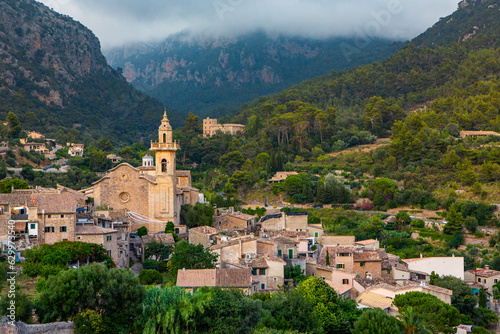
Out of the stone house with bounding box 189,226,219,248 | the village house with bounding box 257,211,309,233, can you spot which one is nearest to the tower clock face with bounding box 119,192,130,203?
the stone house with bounding box 189,226,219,248

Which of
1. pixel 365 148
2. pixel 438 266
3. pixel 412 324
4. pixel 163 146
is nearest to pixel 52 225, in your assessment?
pixel 163 146

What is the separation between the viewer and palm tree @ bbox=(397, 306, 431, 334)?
2183 cm

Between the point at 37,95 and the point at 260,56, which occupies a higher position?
the point at 260,56

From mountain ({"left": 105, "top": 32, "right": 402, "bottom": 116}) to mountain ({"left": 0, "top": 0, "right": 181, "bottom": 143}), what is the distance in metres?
26.8

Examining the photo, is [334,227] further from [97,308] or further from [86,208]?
[97,308]

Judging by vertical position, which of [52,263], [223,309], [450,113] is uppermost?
[450,113]

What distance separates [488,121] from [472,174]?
16.0m

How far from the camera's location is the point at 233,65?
472 feet

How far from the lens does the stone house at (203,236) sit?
101 feet

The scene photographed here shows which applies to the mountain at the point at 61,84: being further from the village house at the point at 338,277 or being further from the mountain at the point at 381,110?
the village house at the point at 338,277

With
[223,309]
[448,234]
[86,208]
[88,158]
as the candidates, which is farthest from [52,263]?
[88,158]

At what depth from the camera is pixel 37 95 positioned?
288 ft

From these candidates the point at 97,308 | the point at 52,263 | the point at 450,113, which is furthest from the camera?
the point at 450,113

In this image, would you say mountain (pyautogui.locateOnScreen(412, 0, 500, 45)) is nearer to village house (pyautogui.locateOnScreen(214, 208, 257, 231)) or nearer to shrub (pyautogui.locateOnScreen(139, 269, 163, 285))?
village house (pyautogui.locateOnScreen(214, 208, 257, 231))
